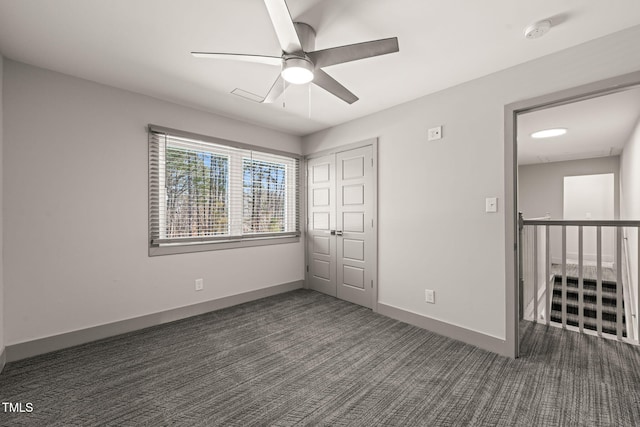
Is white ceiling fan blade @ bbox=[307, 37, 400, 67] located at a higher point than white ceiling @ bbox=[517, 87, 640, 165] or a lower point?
lower

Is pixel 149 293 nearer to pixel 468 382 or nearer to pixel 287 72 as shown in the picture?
pixel 287 72

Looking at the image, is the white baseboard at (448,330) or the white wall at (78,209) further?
the white baseboard at (448,330)

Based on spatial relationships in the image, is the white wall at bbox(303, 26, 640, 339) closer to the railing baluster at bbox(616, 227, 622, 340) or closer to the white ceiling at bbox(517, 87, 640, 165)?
the white ceiling at bbox(517, 87, 640, 165)

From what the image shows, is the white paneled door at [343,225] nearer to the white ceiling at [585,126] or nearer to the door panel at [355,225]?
the door panel at [355,225]

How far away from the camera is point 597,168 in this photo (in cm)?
631

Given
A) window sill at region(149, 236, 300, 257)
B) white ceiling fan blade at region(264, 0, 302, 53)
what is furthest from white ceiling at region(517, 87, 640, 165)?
window sill at region(149, 236, 300, 257)

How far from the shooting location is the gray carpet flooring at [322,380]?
171 cm

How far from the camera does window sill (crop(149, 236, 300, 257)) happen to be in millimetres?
3119

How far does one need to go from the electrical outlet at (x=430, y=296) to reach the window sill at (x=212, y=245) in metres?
2.11

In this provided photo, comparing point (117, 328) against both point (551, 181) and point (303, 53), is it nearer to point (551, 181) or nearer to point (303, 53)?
point (303, 53)

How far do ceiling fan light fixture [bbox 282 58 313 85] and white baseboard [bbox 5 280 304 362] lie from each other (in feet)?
9.10

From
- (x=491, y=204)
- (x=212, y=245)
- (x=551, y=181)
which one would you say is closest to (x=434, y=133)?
(x=491, y=204)

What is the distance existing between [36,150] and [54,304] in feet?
4.39

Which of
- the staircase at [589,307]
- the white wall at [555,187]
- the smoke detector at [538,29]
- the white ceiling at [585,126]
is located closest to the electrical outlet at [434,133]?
the smoke detector at [538,29]
